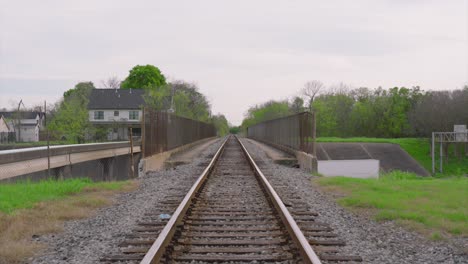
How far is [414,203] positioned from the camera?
856 centimetres

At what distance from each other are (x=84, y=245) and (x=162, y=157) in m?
13.0

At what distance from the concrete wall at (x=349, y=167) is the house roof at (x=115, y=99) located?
42.4 metres

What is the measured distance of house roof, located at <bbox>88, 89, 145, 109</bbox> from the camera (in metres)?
76.8

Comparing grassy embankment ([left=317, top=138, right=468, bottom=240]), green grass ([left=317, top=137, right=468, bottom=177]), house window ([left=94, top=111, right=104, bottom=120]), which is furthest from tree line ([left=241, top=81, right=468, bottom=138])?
grassy embankment ([left=317, top=138, right=468, bottom=240])

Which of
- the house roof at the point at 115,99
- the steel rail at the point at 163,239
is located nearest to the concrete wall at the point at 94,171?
the steel rail at the point at 163,239

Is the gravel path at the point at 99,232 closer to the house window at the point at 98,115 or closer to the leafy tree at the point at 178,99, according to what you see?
the leafy tree at the point at 178,99

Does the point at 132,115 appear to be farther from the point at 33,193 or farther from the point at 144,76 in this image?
the point at 33,193

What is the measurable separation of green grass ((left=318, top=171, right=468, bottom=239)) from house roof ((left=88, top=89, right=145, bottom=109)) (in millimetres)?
67778

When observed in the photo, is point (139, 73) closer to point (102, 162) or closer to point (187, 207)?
point (102, 162)

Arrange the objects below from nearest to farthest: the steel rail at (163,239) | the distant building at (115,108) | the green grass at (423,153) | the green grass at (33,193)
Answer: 1. the steel rail at (163,239)
2. the green grass at (33,193)
3. the green grass at (423,153)
4. the distant building at (115,108)

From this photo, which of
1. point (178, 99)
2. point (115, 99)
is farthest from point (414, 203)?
point (115, 99)

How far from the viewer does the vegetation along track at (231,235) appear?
16.3 feet

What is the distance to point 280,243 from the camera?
5609 millimetres

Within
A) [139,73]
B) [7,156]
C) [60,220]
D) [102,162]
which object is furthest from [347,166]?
[139,73]
